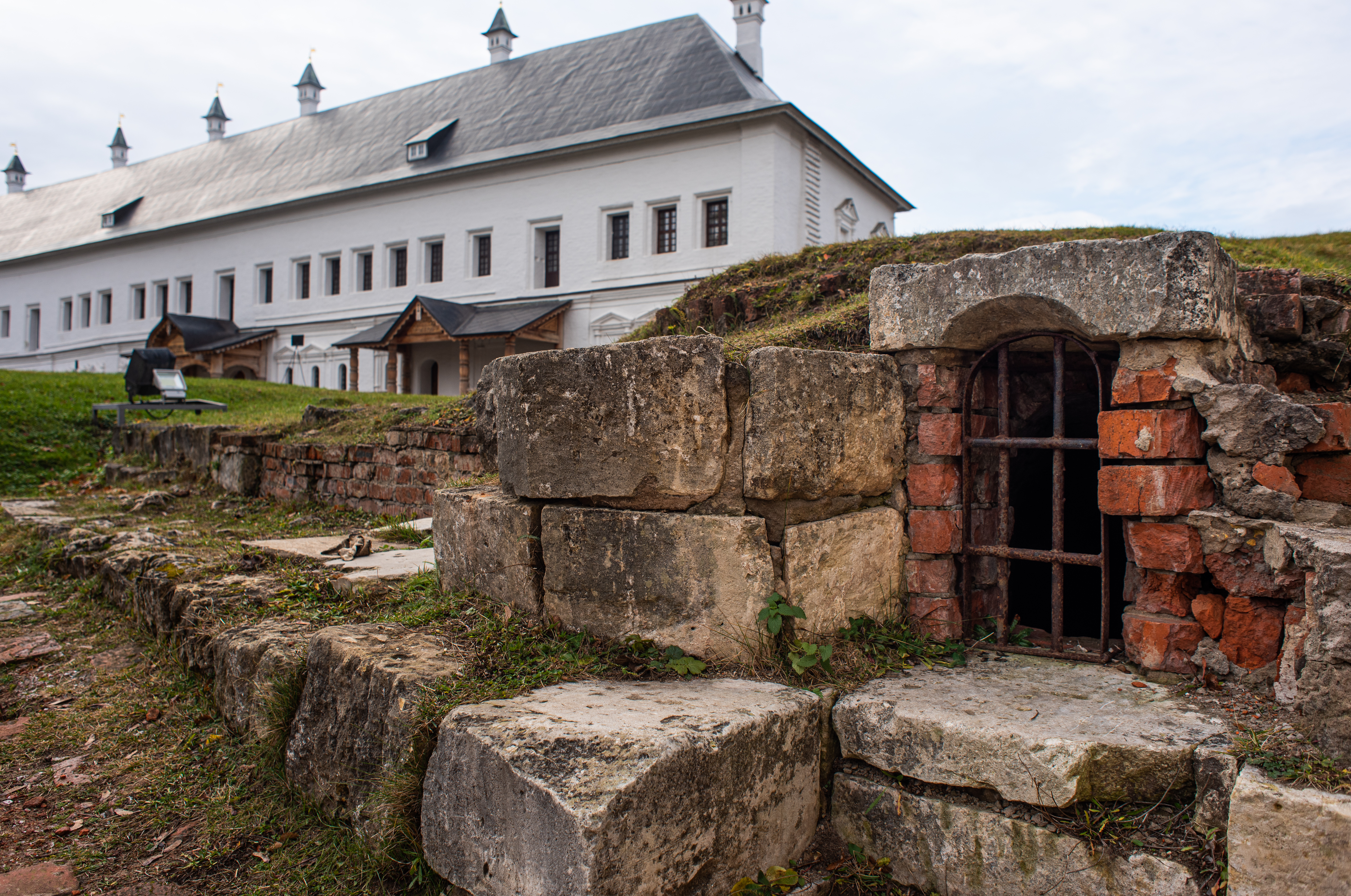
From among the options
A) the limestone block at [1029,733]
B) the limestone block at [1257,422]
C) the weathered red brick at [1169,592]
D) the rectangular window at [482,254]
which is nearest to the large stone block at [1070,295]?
the limestone block at [1257,422]

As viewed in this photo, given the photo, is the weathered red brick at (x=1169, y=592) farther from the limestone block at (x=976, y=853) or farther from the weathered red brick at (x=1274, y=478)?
the limestone block at (x=976, y=853)

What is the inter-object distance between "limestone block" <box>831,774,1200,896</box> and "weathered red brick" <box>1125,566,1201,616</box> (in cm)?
95

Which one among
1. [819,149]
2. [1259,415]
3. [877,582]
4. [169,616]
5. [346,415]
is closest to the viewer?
[1259,415]

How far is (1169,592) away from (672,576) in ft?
5.48

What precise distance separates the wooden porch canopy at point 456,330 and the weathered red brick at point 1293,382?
1875cm

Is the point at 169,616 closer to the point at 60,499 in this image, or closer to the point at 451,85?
the point at 60,499

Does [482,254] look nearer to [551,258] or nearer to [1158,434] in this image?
[551,258]

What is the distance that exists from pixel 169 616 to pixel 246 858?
193 centimetres

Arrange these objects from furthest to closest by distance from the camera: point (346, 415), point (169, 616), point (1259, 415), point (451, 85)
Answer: point (451, 85), point (346, 415), point (169, 616), point (1259, 415)

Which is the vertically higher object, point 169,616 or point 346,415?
point 346,415

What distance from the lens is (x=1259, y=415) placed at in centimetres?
271

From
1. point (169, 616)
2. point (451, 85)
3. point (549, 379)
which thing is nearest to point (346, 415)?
point (169, 616)

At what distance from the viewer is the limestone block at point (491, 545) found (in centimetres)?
316

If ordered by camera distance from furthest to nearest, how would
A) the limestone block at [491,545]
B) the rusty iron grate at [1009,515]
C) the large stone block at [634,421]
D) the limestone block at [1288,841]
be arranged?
the limestone block at [491,545] < the rusty iron grate at [1009,515] < the large stone block at [634,421] < the limestone block at [1288,841]
